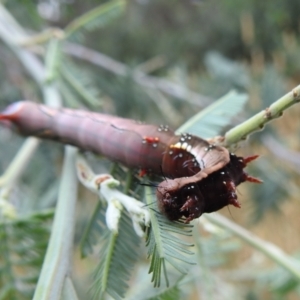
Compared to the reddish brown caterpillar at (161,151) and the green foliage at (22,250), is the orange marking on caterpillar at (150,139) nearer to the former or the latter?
the reddish brown caterpillar at (161,151)

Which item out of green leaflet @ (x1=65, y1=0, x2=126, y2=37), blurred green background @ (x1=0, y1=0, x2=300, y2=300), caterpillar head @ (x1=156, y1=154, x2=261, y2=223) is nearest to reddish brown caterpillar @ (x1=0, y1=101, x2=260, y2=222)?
caterpillar head @ (x1=156, y1=154, x2=261, y2=223)

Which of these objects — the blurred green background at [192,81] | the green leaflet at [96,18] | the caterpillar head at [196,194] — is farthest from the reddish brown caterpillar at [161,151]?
the green leaflet at [96,18]

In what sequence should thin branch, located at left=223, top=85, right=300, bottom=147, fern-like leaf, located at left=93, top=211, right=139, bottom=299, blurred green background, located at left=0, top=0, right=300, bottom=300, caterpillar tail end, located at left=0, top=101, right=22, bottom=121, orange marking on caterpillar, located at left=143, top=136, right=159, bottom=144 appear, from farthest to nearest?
1. blurred green background, located at left=0, top=0, right=300, bottom=300
2. caterpillar tail end, located at left=0, top=101, right=22, bottom=121
3. orange marking on caterpillar, located at left=143, top=136, right=159, bottom=144
4. fern-like leaf, located at left=93, top=211, right=139, bottom=299
5. thin branch, located at left=223, top=85, right=300, bottom=147

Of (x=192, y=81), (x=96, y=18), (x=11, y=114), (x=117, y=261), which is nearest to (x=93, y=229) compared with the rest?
(x=117, y=261)

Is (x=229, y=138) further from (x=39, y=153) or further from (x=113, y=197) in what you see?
(x=39, y=153)

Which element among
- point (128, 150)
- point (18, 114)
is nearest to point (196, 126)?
point (128, 150)

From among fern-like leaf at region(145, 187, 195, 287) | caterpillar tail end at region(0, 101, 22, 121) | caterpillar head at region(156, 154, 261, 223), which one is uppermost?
caterpillar tail end at region(0, 101, 22, 121)

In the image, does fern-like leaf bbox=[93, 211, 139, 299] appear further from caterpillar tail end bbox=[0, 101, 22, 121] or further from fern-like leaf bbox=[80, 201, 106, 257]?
caterpillar tail end bbox=[0, 101, 22, 121]

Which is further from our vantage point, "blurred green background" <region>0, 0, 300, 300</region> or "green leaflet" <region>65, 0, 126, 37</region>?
"blurred green background" <region>0, 0, 300, 300</region>

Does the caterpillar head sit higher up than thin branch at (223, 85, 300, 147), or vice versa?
thin branch at (223, 85, 300, 147)
